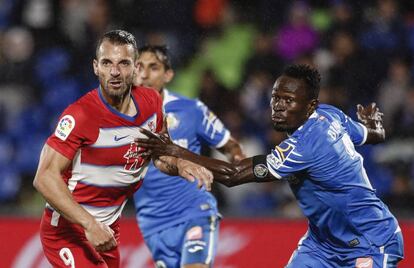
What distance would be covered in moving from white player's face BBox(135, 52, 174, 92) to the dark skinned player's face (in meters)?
1.95

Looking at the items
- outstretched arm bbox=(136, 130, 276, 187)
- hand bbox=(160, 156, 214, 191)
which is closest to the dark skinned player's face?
outstretched arm bbox=(136, 130, 276, 187)

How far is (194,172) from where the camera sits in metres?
5.56

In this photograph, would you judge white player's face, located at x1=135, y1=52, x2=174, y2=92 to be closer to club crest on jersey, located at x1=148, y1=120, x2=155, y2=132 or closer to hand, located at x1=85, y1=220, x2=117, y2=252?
club crest on jersey, located at x1=148, y1=120, x2=155, y2=132

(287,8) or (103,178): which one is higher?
(287,8)

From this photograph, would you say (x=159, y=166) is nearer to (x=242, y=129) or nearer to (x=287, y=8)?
(x=242, y=129)

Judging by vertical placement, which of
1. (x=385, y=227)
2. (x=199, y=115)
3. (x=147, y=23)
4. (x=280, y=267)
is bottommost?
(x=280, y=267)

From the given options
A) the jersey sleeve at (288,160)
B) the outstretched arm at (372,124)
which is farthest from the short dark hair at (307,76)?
the outstretched arm at (372,124)

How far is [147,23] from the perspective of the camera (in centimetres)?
1162

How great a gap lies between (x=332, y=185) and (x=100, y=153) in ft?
5.21

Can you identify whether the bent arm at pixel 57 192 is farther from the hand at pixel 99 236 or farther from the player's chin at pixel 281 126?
the player's chin at pixel 281 126

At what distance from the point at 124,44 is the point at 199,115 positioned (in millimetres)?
2095

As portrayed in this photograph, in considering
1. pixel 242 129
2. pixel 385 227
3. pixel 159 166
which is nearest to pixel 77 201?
pixel 159 166

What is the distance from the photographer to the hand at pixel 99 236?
5.10m

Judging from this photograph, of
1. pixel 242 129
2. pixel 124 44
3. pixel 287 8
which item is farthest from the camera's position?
pixel 287 8
